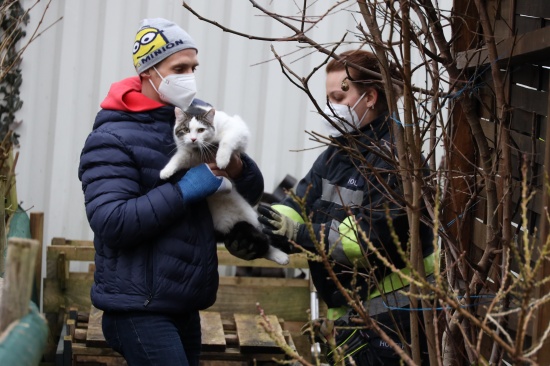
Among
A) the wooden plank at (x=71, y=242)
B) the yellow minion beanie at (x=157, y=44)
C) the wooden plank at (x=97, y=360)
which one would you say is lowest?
the wooden plank at (x=97, y=360)

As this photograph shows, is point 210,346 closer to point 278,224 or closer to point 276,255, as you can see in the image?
point 276,255

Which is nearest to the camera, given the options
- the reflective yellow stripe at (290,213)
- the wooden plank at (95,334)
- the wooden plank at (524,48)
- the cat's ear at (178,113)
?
the wooden plank at (524,48)

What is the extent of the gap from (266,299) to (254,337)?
0.82 meters

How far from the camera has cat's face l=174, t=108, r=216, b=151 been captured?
412cm

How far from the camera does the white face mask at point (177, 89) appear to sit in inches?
163

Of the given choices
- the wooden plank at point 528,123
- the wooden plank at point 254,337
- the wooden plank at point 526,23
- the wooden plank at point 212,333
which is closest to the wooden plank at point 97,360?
the wooden plank at point 212,333

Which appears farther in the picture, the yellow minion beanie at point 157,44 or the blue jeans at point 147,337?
the yellow minion beanie at point 157,44

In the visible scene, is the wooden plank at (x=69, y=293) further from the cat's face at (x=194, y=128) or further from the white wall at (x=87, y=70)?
the cat's face at (x=194, y=128)

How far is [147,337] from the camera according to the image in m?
3.87

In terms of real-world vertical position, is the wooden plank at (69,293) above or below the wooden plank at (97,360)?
above

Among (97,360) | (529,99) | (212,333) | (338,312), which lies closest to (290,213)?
(338,312)

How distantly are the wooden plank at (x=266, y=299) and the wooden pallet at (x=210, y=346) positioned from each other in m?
0.53

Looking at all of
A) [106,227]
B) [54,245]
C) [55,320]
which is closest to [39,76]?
[54,245]

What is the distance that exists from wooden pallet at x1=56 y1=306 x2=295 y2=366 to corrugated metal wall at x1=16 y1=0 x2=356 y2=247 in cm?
149
